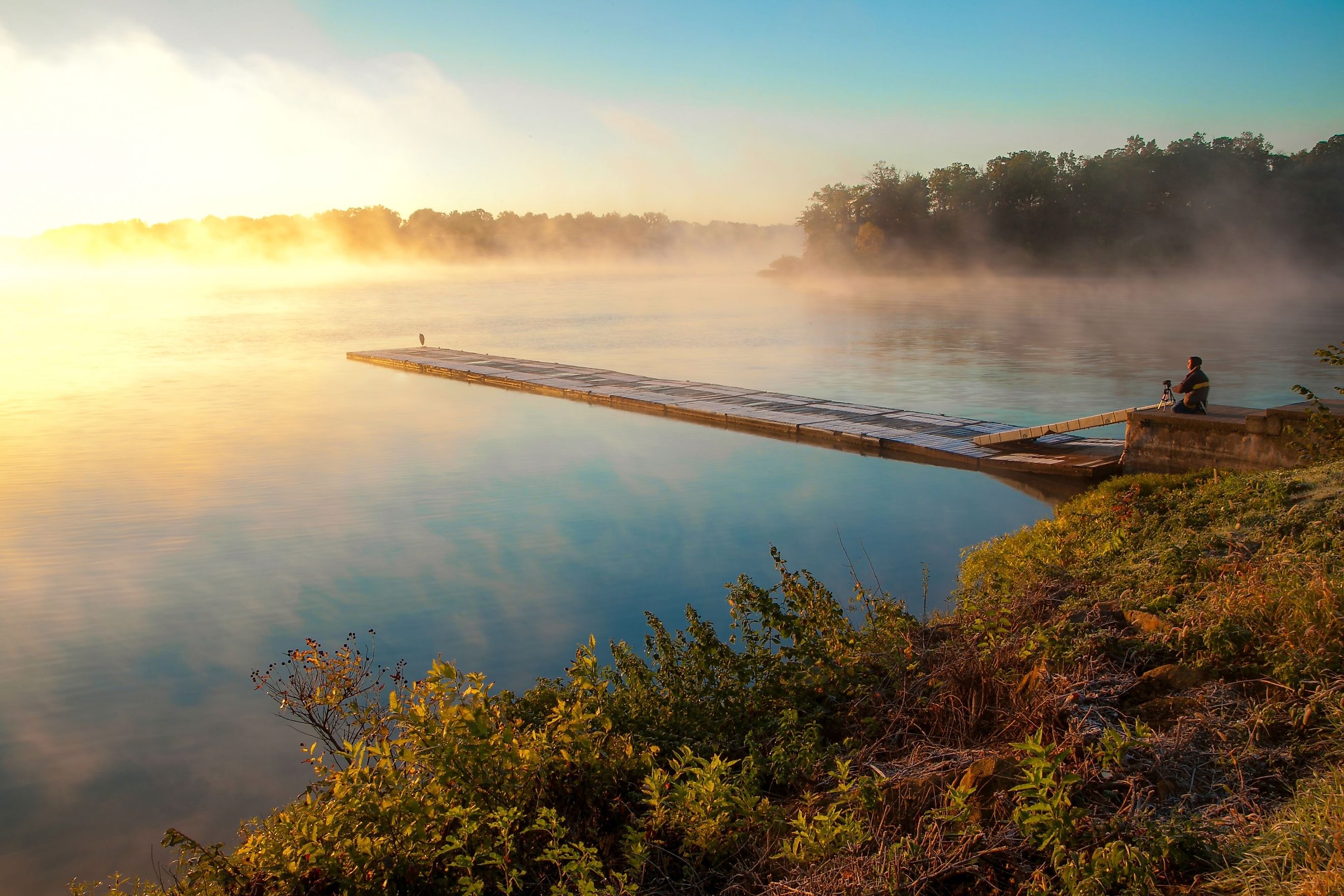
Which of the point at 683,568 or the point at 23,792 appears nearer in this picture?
the point at 23,792

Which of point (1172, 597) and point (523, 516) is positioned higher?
point (1172, 597)

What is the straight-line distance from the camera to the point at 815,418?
1856 centimetres

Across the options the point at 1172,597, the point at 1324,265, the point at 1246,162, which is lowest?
the point at 1172,597

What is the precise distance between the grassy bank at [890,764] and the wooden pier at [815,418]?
813 centimetres

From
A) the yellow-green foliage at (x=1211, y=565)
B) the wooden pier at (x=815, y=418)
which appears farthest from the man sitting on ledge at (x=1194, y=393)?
the yellow-green foliage at (x=1211, y=565)

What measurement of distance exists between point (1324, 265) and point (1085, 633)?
7748 centimetres

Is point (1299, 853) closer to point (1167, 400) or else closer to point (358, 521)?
point (1167, 400)

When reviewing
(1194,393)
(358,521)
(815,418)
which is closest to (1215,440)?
(1194,393)

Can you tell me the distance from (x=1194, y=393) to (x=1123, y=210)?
2966 inches

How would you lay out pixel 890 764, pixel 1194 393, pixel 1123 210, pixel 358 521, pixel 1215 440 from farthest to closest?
pixel 1123 210
pixel 358 521
pixel 1194 393
pixel 1215 440
pixel 890 764

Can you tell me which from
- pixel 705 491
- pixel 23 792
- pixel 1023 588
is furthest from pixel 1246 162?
pixel 23 792

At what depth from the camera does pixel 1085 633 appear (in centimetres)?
588

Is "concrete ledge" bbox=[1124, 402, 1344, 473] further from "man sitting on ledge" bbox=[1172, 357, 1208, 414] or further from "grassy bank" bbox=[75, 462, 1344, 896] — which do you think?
"grassy bank" bbox=[75, 462, 1344, 896]

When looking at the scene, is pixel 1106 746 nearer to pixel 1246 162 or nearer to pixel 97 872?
pixel 97 872
